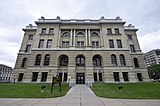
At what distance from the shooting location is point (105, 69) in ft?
111

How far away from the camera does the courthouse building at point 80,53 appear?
33.9 m

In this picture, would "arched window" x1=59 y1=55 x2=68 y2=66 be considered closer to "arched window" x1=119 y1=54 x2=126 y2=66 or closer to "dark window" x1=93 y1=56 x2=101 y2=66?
"dark window" x1=93 y1=56 x2=101 y2=66

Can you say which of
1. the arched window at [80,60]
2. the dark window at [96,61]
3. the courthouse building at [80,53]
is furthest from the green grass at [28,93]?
the dark window at [96,61]

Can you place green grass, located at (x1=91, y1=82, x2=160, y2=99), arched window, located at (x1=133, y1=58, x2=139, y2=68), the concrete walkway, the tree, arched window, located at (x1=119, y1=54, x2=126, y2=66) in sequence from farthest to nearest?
the tree → arched window, located at (x1=133, y1=58, x2=139, y2=68) → arched window, located at (x1=119, y1=54, x2=126, y2=66) → green grass, located at (x1=91, y1=82, x2=160, y2=99) → the concrete walkway

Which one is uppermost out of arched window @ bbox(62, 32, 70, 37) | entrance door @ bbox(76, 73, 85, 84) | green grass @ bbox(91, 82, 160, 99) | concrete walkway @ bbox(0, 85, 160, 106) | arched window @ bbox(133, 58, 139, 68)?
arched window @ bbox(62, 32, 70, 37)

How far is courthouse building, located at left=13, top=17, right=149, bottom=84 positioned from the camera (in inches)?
1334

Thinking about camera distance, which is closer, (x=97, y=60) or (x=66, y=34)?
(x=97, y=60)

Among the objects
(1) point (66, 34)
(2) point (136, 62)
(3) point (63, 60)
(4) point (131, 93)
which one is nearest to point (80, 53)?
(3) point (63, 60)

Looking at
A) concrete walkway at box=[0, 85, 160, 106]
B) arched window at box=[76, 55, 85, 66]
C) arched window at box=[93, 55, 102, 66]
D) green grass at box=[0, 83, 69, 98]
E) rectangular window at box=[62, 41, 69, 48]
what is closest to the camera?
concrete walkway at box=[0, 85, 160, 106]

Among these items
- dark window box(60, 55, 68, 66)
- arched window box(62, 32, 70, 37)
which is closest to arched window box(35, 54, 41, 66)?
dark window box(60, 55, 68, 66)

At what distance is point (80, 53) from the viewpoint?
35719mm

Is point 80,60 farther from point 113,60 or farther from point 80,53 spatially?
point 113,60

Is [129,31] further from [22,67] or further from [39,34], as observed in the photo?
[22,67]

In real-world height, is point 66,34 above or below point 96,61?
above
